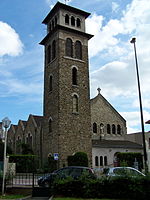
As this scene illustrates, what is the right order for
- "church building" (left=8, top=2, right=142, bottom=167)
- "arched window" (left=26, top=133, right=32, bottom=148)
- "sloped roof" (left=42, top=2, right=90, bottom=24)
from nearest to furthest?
"church building" (left=8, top=2, right=142, bottom=167)
"sloped roof" (left=42, top=2, right=90, bottom=24)
"arched window" (left=26, top=133, right=32, bottom=148)

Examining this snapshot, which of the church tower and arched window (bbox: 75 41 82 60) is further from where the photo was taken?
arched window (bbox: 75 41 82 60)

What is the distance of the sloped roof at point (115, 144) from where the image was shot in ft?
109

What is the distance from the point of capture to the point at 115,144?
35.2 metres

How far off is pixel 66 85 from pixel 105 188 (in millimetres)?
20504

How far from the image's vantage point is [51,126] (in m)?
31.9

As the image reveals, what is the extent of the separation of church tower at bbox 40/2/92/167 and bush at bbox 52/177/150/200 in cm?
1559

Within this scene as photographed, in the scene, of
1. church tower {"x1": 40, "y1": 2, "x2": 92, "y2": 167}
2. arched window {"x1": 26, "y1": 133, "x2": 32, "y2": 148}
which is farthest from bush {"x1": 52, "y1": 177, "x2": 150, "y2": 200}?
arched window {"x1": 26, "y1": 133, "x2": 32, "y2": 148}

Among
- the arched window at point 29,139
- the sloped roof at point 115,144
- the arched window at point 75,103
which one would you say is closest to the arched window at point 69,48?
the arched window at point 75,103

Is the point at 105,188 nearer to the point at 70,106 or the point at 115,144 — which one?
the point at 70,106

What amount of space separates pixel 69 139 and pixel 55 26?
15498 mm

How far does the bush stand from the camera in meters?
11.8

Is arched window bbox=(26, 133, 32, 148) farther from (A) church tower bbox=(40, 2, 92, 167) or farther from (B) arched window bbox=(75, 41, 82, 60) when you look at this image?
(B) arched window bbox=(75, 41, 82, 60)

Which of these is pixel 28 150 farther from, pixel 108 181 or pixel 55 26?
pixel 108 181

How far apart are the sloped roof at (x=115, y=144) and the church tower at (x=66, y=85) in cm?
252
